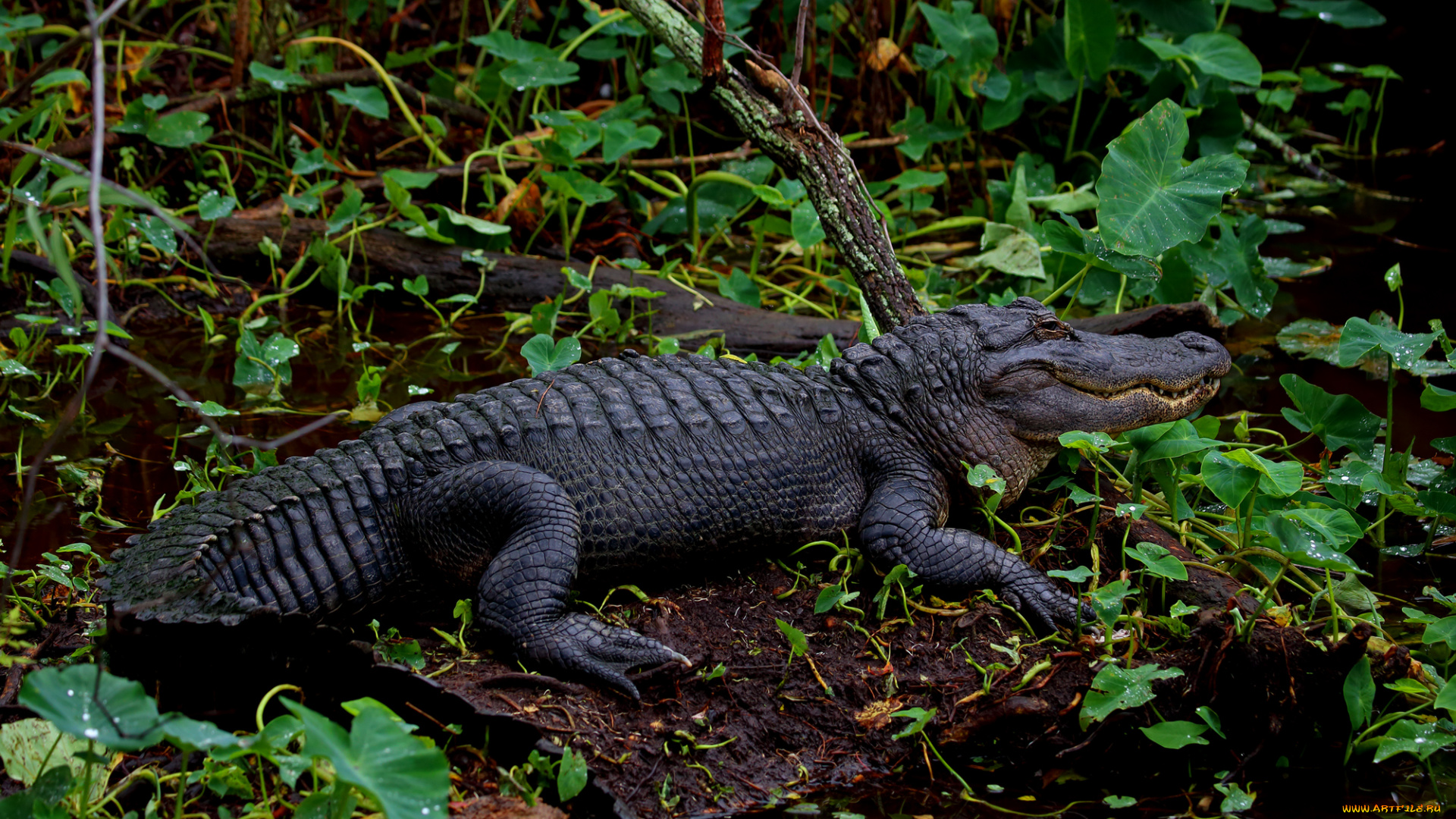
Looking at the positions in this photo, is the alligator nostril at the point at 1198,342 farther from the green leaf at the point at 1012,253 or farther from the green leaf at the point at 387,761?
the green leaf at the point at 387,761

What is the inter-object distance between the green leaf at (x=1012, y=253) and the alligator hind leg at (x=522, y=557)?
2.92 m

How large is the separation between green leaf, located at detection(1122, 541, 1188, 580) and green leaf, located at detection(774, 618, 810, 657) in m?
0.98

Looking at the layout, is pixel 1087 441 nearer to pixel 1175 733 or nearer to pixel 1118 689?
pixel 1118 689

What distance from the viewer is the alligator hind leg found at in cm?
304

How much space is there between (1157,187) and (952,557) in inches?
65.0

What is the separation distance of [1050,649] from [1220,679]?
455 millimetres

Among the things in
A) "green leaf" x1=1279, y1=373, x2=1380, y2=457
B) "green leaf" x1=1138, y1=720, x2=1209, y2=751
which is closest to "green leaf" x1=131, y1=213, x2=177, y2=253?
"green leaf" x1=1138, y1=720, x2=1209, y2=751

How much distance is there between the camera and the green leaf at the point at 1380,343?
11.3ft

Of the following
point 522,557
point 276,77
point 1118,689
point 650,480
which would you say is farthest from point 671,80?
point 1118,689

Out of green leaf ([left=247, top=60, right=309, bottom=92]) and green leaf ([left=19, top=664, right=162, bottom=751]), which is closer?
green leaf ([left=19, top=664, right=162, bottom=751])

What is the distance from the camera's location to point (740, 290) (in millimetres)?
5539

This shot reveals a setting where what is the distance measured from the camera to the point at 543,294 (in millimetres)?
5676

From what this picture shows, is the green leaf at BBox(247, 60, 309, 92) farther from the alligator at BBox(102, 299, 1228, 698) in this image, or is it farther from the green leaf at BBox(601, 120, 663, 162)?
the alligator at BBox(102, 299, 1228, 698)

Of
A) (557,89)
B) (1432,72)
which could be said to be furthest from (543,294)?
(1432,72)
